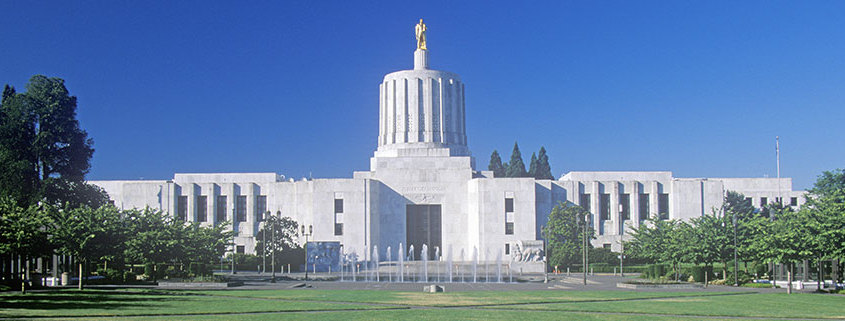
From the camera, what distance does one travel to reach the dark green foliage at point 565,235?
6344 cm

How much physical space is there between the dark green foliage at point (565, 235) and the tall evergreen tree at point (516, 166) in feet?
111

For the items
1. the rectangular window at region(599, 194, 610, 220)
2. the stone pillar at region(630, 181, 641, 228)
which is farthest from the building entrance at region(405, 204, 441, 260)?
the stone pillar at region(630, 181, 641, 228)

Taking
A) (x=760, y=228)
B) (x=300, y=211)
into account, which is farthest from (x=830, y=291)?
(x=300, y=211)

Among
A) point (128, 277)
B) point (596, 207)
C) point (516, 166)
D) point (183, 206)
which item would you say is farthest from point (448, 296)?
point (516, 166)

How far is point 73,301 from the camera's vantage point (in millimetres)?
29578

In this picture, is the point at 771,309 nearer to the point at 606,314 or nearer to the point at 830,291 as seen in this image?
the point at 606,314

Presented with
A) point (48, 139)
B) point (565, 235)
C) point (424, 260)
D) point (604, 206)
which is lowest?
point (424, 260)

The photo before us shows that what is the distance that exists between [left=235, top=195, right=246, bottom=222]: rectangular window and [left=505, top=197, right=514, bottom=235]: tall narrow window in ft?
77.6

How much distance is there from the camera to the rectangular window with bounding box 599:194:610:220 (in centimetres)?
7588

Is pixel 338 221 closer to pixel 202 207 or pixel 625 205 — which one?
pixel 202 207

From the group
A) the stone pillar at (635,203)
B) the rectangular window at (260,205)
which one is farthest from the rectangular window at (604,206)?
the rectangular window at (260,205)

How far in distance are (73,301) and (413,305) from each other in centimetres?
1189

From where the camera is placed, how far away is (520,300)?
31.2m

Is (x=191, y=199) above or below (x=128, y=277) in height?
above
